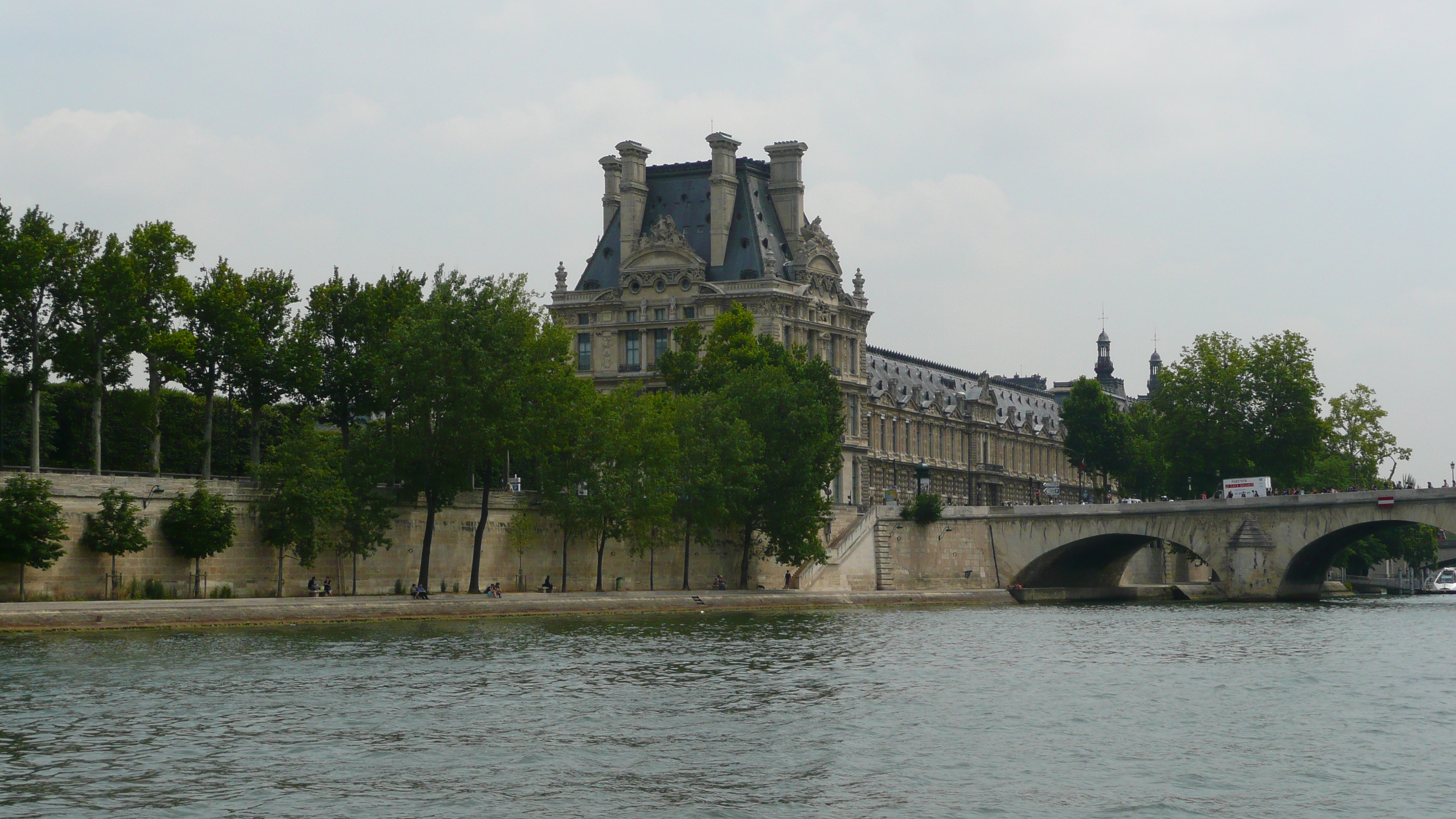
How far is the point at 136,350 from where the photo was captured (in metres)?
70.8

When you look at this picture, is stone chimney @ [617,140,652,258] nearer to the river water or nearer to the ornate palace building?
the ornate palace building

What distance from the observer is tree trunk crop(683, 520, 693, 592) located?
89562 mm

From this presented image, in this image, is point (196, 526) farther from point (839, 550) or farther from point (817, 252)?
point (817, 252)

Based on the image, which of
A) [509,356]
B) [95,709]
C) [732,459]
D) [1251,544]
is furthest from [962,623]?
[95,709]

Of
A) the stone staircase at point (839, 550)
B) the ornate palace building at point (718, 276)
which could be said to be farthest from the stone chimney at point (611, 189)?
the stone staircase at point (839, 550)

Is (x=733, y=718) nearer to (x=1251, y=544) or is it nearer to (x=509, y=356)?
(x=509, y=356)

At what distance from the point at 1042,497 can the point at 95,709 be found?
5478 inches

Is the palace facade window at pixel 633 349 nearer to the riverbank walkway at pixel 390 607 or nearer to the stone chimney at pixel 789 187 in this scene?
the stone chimney at pixel 789 187

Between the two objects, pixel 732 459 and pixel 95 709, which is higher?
pixel 732 459

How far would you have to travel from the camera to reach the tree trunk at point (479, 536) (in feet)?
257

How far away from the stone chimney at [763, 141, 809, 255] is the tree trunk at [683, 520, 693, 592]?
37.3 meters

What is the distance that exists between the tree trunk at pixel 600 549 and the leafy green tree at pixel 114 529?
23230 mm

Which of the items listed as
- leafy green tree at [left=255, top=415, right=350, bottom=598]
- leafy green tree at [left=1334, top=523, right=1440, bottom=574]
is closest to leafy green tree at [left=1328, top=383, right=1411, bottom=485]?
leafy green tree at [left=1334, top=523, right=1440, bottom=574]

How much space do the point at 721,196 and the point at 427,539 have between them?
54475 millimetres
